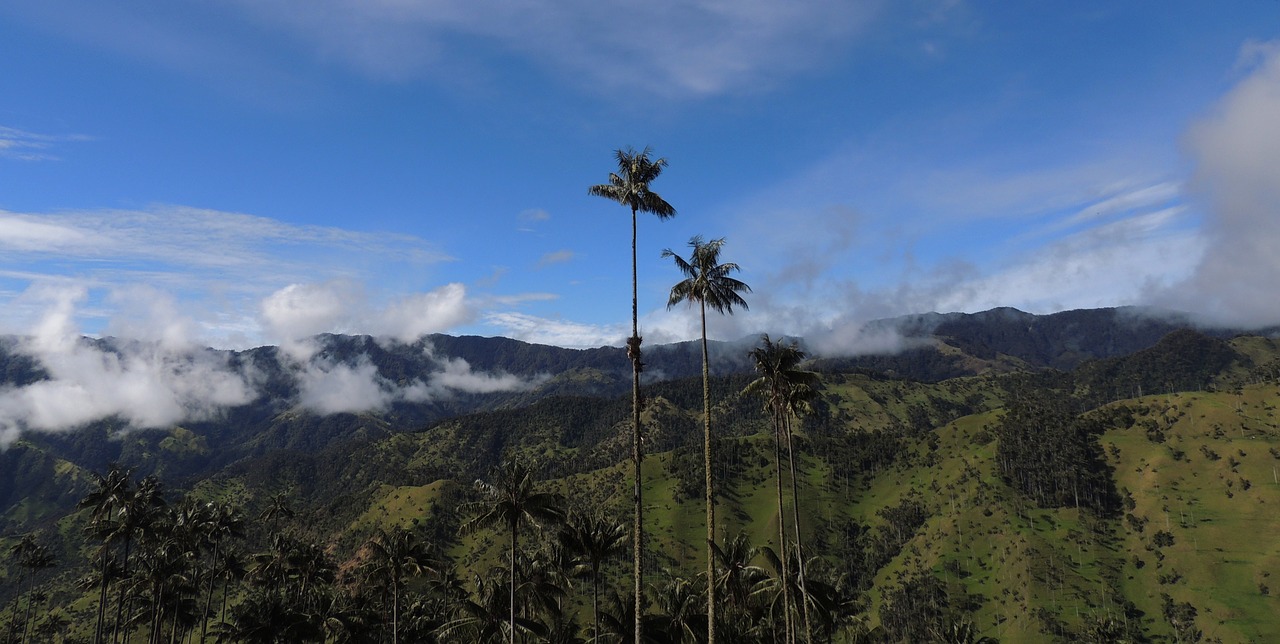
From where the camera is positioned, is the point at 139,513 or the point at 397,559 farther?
the point at 139,513

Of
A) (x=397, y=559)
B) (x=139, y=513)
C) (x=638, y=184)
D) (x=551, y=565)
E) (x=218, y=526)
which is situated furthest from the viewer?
(x=218, y=526)

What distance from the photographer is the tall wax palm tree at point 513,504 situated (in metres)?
48.2

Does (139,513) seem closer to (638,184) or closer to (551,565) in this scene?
(551,565)

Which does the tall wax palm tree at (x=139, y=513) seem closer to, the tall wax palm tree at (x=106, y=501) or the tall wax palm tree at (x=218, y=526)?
the tall wax palm tree at (x=106, y=501)

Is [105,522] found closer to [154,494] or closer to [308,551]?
[154,494]

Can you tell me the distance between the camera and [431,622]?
7700cm

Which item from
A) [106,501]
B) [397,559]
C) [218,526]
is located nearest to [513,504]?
[397,559]

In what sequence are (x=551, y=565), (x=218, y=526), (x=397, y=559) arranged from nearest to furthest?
(x=551, y=565) → (x=397, y=559) → (x=218, y=526)

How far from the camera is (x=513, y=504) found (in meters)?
48.5

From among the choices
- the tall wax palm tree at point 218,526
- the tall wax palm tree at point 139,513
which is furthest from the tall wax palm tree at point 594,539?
the tall wax palm tree at point 218,526

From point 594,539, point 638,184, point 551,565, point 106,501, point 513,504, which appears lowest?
point 551,565

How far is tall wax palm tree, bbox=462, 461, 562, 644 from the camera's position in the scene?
48.2 metres

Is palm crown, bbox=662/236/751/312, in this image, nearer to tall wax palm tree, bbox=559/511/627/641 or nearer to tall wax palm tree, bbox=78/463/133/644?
tall wax palm tree, bbox=559/511/627/641

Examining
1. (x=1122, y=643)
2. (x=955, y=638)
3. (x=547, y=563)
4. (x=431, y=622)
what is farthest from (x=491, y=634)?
(x=1122, y=643)
